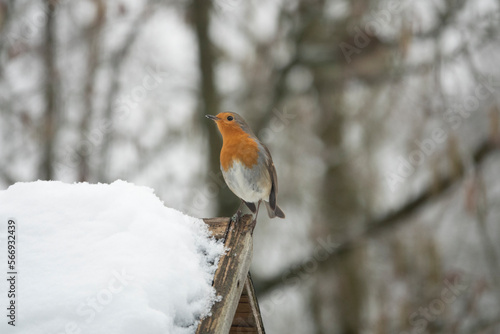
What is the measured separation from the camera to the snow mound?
5.22 feet

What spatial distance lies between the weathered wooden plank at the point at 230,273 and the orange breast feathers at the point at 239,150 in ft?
2.77

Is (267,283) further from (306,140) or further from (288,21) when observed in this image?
(288,21)

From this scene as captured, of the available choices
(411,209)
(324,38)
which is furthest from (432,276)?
(324,38)

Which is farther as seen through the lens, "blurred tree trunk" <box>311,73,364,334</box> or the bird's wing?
"blurred tree trunk" <box>311,73,364,334</box>

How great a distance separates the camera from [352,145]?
6.14 meters

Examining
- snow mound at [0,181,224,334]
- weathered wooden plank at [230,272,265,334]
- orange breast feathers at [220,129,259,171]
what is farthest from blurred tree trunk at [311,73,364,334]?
snow mound at [0,181,224,334]

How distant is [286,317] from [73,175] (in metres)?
3.07

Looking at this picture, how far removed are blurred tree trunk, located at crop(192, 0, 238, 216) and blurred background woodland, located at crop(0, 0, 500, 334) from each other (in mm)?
17

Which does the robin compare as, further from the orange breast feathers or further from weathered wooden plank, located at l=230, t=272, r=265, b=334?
weathered wooden plank, located at l=230, t=272, r=265, b=334

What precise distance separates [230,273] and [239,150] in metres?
1.17

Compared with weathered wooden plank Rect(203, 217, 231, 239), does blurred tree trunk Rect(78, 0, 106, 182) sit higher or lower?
lower

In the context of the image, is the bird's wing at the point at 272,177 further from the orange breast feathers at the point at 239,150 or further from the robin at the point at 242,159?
the orange breast feathers at the point at 239,150

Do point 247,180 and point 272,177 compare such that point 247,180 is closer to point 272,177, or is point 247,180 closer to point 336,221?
point 272,177

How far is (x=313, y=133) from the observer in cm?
628
